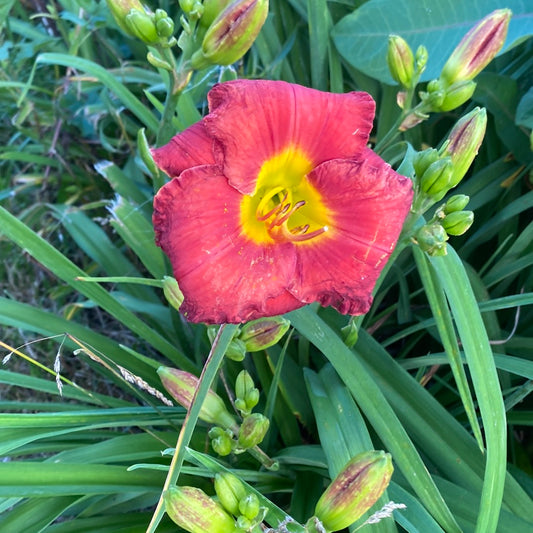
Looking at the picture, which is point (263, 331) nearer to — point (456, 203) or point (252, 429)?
point (252, 429)

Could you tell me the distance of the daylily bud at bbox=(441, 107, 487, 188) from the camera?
0.65m

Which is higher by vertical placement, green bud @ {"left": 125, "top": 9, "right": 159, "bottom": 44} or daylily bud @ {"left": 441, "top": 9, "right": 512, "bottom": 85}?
green bud @ {"left": 125, "top": 9, "right": 159, "bottom": 44}

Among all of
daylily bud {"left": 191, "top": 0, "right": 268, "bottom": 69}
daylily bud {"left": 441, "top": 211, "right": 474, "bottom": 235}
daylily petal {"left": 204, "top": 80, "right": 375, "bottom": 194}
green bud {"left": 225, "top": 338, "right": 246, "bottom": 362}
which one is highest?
daylily bud {"left": 191, "top": 0, "right": 268, "bottom": 69}

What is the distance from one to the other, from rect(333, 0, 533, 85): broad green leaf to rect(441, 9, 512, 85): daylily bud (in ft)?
0.62

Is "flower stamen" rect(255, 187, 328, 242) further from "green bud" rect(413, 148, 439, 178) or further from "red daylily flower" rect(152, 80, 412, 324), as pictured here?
"green bud" rect(413, 148, 439, 178)

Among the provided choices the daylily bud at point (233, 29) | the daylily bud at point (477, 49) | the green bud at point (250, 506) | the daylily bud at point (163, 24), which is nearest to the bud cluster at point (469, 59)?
the daylily bud at point (477, 49)

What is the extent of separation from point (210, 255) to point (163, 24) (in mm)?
319

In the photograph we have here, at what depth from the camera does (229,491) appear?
21.2 inches

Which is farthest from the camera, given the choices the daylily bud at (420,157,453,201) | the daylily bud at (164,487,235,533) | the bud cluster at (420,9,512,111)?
the bud cluster at (420,9,512,111)

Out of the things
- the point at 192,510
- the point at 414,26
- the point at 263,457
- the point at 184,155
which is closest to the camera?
the point at 192,510

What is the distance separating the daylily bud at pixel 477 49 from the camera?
2.35ft

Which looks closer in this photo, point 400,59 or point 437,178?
point 437,178

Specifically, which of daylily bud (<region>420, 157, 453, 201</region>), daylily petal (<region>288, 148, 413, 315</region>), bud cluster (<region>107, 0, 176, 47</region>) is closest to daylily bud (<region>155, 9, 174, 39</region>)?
bud cluster (<region>107, 0, 176, 47</region>)

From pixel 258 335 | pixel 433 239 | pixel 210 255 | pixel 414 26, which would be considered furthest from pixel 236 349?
pixel 414 26
